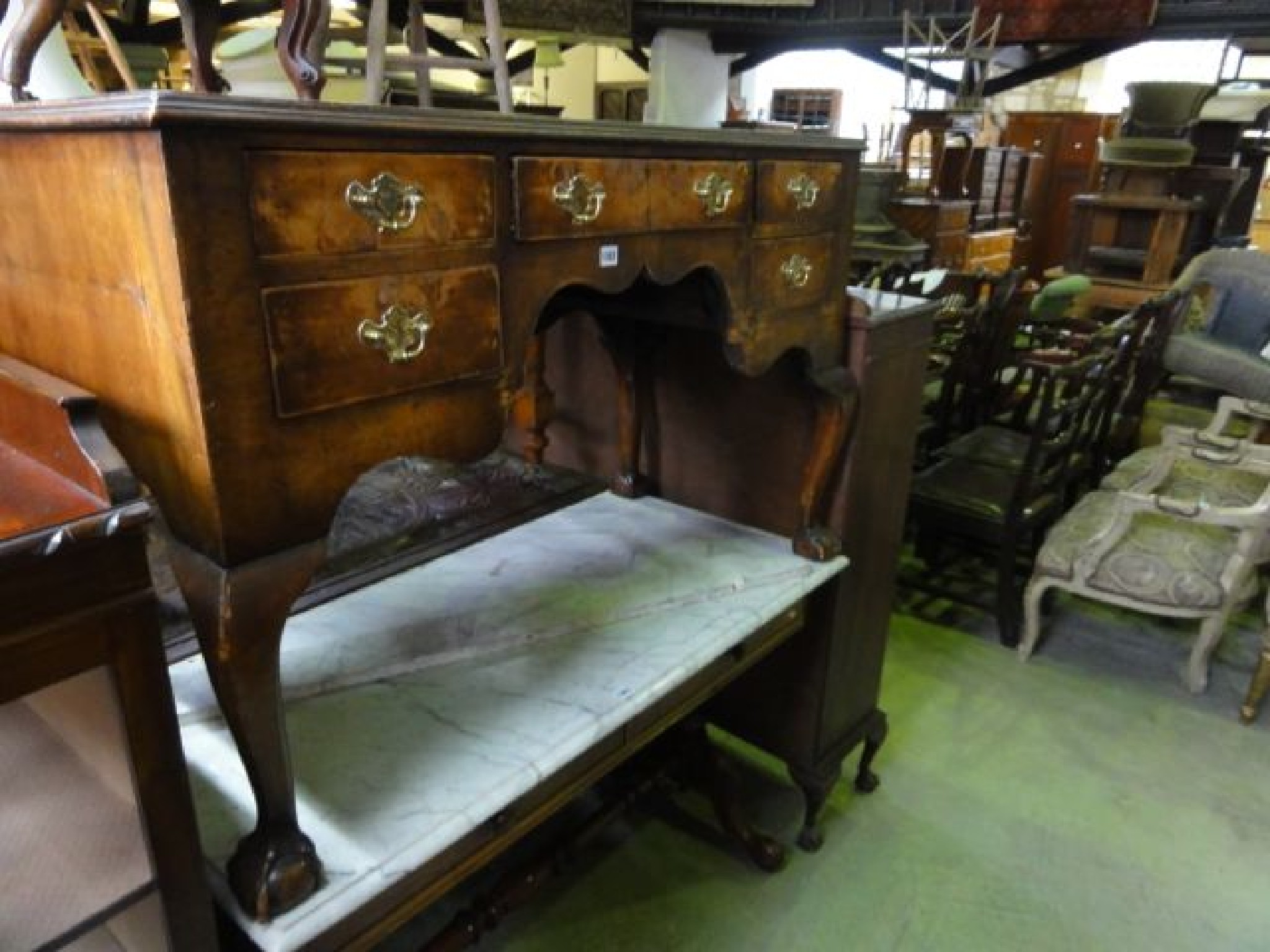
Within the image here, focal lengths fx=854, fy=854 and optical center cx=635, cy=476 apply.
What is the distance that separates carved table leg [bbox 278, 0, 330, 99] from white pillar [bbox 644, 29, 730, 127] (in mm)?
6374

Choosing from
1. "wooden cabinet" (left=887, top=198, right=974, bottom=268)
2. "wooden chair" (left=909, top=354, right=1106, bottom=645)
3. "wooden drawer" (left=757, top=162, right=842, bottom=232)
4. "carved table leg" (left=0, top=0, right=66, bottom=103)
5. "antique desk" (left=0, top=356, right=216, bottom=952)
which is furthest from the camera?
"wooden cabinet" (left=887, top=198, right=974, bottom=268)

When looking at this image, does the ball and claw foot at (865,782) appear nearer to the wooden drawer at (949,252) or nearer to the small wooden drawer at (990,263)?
the wooden drawer at (949,252)

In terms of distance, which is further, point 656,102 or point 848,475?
point 656,102

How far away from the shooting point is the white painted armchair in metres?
2.37

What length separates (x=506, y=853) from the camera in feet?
6.27

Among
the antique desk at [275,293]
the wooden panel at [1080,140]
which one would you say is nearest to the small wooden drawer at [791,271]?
the antique desk at [275,293]

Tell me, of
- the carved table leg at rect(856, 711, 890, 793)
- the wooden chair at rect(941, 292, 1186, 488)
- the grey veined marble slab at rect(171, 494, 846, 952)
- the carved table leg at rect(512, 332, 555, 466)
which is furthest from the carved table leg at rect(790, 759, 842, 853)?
the wooden chair at rect(941, 292, 1186, 488)

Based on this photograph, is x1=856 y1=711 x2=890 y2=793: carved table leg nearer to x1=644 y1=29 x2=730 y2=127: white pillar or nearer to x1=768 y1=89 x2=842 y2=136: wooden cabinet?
x1=644 y1=29 x2=730 y2=127: white pillar

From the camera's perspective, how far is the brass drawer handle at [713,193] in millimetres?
1134

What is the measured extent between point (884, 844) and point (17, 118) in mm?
2006

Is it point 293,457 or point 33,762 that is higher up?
point 293,457

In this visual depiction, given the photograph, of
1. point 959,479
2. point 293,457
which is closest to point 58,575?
point 293,457

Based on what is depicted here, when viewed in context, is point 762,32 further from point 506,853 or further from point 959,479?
point 506,853

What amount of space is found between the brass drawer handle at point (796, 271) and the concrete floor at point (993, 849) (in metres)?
1.28
